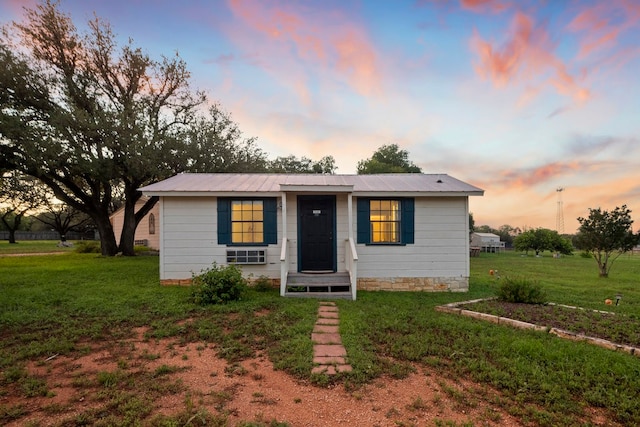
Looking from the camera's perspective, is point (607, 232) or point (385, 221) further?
point (607, 232)

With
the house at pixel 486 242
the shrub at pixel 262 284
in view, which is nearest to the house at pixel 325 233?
the shrub at pixel 262 284

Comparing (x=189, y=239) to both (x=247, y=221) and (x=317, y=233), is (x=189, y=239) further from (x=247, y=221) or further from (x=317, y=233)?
(x=317, y=233)

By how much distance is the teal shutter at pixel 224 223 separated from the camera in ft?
27.4

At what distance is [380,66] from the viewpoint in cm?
1073

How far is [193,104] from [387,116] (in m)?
11.0

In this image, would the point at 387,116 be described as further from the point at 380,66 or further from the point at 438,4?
the point at 438,4

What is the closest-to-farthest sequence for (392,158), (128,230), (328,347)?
(328,347) < (128,230) < (392,158)

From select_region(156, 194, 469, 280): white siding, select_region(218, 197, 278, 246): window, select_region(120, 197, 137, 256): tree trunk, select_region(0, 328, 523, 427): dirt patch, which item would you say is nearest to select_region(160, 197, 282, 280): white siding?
select_region(156, 194, 469, 280): white siding

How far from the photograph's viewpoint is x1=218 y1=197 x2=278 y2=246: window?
27.4ft

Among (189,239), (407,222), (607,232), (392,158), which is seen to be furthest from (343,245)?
(392,158)

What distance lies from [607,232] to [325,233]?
12.1 m

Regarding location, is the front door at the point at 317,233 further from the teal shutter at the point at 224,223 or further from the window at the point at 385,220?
the teal shutter at the point at 224,223

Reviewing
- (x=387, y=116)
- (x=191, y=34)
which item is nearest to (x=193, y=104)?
(x=191, y=34)

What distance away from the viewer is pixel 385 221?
8625 millimetres
